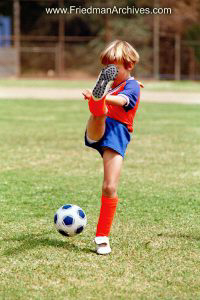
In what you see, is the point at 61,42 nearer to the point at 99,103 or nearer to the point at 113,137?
the point at 113,137

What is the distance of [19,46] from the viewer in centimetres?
3634

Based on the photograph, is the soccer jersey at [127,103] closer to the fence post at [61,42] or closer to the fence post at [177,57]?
the fence post at [177,57]

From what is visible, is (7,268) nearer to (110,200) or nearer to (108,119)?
(110,200)

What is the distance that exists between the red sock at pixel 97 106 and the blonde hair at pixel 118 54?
356mm

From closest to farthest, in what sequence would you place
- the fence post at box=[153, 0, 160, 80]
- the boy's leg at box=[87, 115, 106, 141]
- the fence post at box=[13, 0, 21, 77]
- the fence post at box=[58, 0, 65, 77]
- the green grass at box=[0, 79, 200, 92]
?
the boy's leg at box=[87, 115, 106, 141], the green grass at box=[0, 79, 200, 92], the fence post at box=[153, 0, 160, 80], the fence post at box=[13, 0, 21, 77], the fence post at box=[58, 0, 65, 77]

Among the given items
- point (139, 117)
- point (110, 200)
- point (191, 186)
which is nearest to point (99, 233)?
point (110, 200)

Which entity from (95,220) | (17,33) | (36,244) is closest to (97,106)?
(36,244)

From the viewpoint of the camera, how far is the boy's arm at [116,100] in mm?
A: 4134

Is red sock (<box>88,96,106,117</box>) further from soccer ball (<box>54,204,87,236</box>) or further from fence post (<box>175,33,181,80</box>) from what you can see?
fence post (<box>175,33,181,80</box>)

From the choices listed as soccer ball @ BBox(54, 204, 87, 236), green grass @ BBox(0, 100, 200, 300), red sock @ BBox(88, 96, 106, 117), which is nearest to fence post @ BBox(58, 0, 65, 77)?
green grass @ BBox(0, 100, 200, 300)

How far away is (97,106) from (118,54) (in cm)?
44

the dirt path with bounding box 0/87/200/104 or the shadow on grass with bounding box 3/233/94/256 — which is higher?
the shadow on grass with bounding box 3/233/94/256

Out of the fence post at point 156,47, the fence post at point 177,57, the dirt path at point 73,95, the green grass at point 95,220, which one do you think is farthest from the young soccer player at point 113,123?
the fence post at point 156,47

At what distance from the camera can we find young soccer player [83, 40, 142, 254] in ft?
14.0
